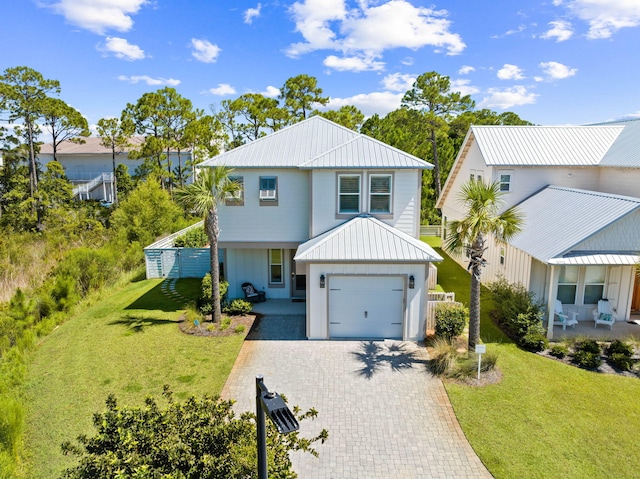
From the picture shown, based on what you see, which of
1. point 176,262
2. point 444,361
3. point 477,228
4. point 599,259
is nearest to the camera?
point 477,228

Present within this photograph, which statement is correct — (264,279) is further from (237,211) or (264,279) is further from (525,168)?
(525,168)

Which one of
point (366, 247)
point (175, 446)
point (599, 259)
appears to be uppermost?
point (366, 247)

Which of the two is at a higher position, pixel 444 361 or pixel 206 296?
pixel 206 296

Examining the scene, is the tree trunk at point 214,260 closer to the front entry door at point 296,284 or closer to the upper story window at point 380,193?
the front entry door at point 296,284

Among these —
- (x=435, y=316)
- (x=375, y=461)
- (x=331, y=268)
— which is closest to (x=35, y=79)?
(x=331, y=268)

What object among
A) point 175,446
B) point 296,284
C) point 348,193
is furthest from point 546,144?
point 175,446

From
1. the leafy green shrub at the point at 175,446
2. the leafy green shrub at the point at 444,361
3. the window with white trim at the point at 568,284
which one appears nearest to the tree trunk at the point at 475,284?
the leafy green shrub at the point at 444,361

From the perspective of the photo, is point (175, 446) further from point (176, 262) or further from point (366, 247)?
point (176, 262)
